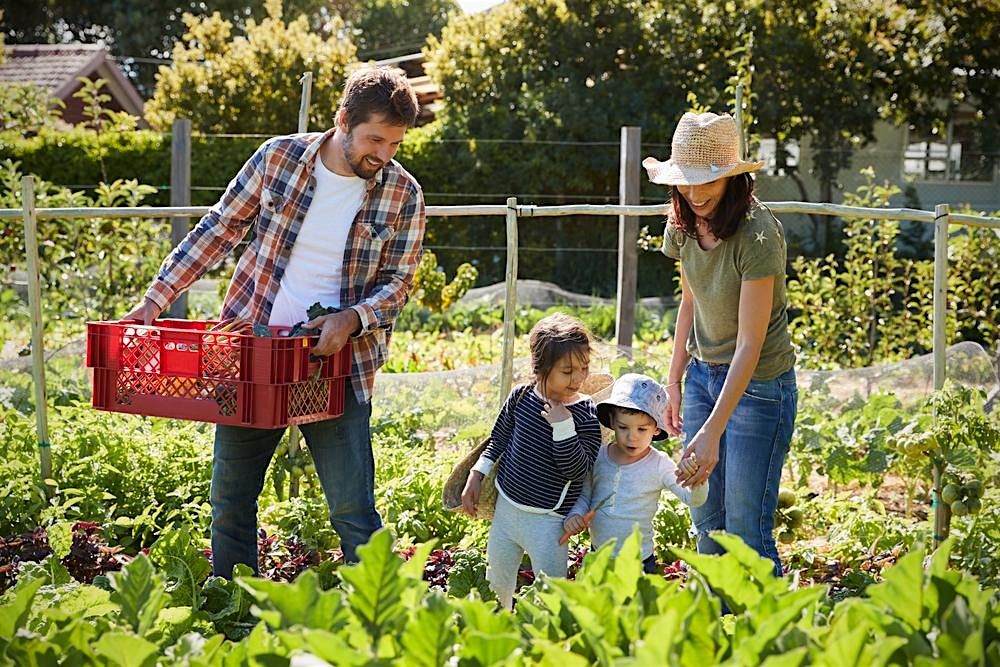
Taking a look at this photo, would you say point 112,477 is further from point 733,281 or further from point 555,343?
point 733,281

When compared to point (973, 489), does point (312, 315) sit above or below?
above

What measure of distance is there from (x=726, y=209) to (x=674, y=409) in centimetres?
70

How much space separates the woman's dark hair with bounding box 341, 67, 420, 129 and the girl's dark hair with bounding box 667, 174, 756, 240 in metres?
0.75

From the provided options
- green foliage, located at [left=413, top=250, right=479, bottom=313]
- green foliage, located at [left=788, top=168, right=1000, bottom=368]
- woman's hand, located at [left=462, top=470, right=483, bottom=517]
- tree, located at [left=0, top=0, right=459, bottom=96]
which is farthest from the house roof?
woman's hand, located at [left=462, top=470, right=483, bottom=517]

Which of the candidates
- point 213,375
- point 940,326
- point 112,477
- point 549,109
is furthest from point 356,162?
point 549,109

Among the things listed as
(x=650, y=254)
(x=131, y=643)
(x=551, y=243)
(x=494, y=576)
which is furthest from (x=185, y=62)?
(x=131, y=643)

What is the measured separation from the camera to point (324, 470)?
330cm

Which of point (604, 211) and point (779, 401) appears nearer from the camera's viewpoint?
point (779, 401)

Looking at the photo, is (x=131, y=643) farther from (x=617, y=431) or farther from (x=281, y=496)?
(x=281, y=496)

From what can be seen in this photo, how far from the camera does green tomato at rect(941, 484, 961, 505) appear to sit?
3.78m

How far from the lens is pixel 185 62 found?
13.4m

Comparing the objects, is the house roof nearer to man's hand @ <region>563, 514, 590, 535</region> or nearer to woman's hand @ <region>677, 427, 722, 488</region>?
man's hand @ <region>563, 514, 590, 535</region>

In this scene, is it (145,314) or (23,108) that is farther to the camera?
(23,108)

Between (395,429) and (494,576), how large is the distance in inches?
75.3
